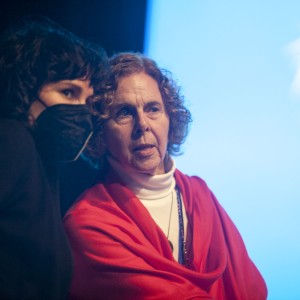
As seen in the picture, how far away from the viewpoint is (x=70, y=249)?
0.73m

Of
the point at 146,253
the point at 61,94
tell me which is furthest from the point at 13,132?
the point at 146,253

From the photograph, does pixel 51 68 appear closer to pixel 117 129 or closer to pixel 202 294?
pixel 117 129

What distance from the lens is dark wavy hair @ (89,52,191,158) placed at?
0.85 m

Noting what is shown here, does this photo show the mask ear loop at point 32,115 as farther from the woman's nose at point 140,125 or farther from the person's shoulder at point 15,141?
the woman's nose at point 140,125

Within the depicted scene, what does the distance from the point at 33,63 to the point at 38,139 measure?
0.18m

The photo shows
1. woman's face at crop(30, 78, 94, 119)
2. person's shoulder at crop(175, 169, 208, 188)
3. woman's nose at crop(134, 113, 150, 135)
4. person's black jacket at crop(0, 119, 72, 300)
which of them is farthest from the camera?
person's shoulder at crop(175, 169, 208, 188)

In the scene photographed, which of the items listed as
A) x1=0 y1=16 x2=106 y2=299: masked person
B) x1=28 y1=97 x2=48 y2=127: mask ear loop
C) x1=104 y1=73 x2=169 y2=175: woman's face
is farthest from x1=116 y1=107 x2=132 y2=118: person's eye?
x1=28 y1=97 x2=48 y2=127: mask ear loop

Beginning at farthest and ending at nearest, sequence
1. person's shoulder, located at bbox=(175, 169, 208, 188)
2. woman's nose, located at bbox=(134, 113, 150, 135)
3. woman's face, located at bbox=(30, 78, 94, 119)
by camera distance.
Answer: person's shoulder, located at bbox=(175, 169, 208, 188) < woman's nose, located at bbox=(134, 113, 150, 135) < woman's face, located at bbox=(30, 78, 94, 119)

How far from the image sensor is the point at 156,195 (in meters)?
0.89

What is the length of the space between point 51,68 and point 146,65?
0.30m

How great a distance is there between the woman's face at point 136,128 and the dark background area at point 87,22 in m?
0.13

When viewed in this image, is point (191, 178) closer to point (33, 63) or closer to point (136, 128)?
point (136, 128)

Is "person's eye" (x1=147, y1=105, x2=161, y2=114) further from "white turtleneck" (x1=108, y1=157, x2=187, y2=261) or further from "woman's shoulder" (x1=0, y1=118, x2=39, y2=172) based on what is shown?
"woman's shoulder" (x1=0, y1=118, x2=39, y2=172)

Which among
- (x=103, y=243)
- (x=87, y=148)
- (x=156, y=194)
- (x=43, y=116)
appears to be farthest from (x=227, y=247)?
(x=43, y=116)
